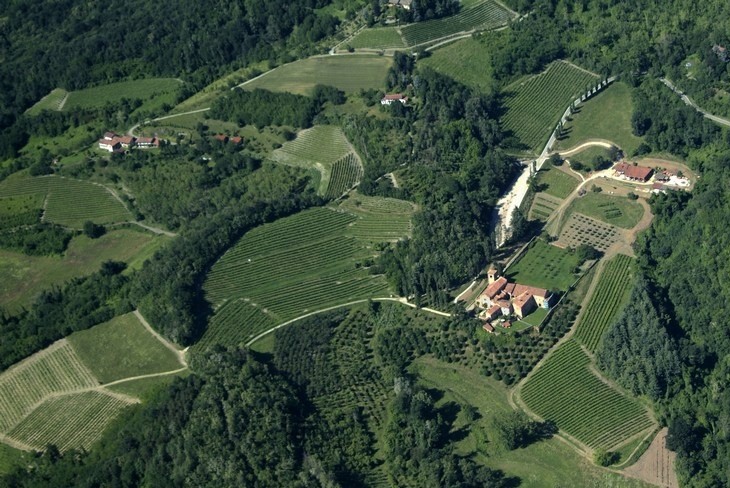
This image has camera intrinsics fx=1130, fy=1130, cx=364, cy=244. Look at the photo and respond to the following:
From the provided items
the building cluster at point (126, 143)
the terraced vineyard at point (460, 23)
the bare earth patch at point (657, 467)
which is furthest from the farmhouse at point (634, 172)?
the building cluster at point (126, 143)

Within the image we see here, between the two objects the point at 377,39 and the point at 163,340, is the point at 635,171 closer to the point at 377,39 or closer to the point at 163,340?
the point at 377,39

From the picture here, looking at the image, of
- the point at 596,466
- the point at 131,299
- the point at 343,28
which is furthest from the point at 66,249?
the point at 596,466

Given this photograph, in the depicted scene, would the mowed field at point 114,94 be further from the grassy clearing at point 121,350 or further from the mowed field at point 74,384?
the mowed field at point 74,384

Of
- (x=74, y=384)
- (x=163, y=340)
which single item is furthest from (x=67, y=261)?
(x=74, y=384)

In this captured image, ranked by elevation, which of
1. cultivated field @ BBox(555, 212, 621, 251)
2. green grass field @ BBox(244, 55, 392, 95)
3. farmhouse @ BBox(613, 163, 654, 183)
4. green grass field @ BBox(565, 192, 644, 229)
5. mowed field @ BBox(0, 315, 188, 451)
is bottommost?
mowed field @ BBox(0, 315, 188, 451)

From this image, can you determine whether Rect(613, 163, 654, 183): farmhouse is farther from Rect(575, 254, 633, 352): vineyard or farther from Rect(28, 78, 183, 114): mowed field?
Rect(28, 78, 183, 114): mowed field

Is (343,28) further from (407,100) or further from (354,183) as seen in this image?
(354,183)

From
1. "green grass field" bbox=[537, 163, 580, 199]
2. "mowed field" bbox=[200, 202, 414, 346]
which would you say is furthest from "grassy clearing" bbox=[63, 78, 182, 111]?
"green grass field" bbox=[537, 163, 580, 199]
